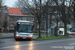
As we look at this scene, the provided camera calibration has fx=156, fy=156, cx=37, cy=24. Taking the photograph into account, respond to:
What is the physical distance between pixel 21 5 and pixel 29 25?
14.9 feet

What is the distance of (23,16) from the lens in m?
79.2

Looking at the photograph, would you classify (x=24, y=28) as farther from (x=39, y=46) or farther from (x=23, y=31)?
(x=39, y=46)

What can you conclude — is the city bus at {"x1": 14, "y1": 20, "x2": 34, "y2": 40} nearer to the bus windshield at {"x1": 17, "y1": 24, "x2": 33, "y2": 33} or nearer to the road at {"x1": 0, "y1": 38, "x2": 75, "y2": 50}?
the bus windshield at {"x1": 17, "y1": 24, "x2": 33, "y2": 33}

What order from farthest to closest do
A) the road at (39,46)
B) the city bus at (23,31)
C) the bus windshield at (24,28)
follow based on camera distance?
the bus windshield at (24,28) < the city bus at (23,31) < the road at (39,46)

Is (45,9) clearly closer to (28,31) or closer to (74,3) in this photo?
(28,31)

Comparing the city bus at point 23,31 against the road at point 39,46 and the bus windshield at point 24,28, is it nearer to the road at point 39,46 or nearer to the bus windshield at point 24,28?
the bus windshield at point 24,28

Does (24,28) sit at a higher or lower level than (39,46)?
higher

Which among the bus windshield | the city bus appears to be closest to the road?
the city bus

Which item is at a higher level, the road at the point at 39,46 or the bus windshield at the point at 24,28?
the bus windshield at the point at 24,28

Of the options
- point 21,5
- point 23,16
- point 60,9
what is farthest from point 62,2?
point 23,16

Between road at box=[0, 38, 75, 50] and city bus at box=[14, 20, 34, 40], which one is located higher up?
city bus at box=[14, 20, 34, 40]

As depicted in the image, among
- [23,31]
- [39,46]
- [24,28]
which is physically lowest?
[39,46]

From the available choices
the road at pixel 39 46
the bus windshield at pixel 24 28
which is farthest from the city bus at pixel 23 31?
the road at pixel 39 46

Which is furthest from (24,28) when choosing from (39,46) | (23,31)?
(39,46)
